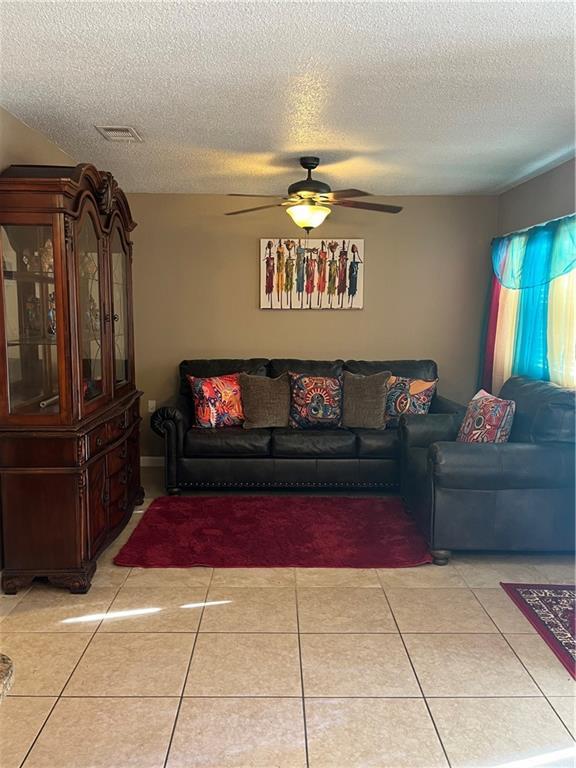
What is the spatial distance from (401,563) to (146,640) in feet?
4.98

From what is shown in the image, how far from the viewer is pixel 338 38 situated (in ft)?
7.71

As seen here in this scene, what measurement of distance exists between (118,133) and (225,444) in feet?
7.45

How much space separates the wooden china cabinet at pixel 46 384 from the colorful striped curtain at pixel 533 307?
299 cm

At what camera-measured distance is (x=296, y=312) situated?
5.63m

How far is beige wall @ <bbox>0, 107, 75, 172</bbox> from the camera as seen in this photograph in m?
3.21

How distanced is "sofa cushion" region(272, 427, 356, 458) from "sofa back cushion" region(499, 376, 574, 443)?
49.3 inches

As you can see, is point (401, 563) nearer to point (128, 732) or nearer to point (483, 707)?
point (483, 707)

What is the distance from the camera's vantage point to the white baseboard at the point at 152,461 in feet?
18.6

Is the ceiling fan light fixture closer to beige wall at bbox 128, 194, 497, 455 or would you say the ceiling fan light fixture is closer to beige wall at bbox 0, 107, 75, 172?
beige wall at bbox 128, 194, 497, 455

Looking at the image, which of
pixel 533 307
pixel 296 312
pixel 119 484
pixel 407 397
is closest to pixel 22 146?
pixel 119 484

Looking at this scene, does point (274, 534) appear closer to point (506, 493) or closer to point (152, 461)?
point (506, 493)

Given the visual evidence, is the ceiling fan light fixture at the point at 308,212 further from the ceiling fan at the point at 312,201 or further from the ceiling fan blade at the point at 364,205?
the ceiling fan blade at the point at 364,205

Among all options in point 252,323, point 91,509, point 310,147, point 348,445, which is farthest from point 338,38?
point 252,323

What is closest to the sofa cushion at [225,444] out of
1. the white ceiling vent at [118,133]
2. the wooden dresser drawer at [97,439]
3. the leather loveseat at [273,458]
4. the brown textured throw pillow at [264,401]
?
the leather loveseat at [273,458]
